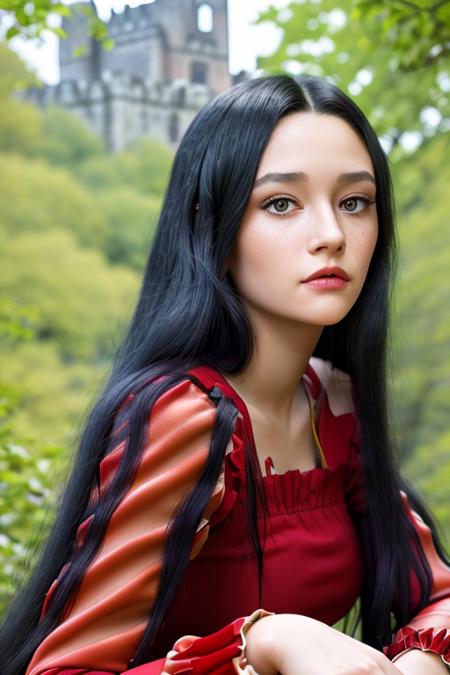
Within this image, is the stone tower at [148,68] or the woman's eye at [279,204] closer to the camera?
the woman's eye at [279,204]

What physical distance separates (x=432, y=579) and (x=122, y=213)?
5.10m

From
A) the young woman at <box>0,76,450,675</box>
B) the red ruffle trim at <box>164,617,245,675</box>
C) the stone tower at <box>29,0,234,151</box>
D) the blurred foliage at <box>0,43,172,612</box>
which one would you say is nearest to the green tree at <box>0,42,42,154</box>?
the blurred foliage at <box>0,43,172,612</box>

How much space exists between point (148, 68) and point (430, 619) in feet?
9.15

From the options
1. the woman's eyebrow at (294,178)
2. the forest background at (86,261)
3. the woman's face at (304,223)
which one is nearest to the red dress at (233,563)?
the woman's face at (304,223)

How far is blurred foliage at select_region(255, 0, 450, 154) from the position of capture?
3123 mm

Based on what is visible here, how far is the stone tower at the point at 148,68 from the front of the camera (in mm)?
3246

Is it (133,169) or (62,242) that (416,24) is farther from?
(62,242)

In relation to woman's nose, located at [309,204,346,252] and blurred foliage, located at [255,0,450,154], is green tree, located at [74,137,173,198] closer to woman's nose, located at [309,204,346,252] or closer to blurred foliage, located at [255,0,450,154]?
blurred foliage, located at [255,0,450,154]

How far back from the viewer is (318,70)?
3738 millimetres

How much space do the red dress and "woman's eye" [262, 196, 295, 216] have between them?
25 cm

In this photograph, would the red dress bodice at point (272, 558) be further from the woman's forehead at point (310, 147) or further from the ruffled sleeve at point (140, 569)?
the woman's forehead at point (310, 147)

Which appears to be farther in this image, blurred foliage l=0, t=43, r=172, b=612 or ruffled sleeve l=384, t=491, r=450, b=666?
blurred foliage l=0, t=43, r=172, b=612

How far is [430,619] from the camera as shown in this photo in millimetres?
1539

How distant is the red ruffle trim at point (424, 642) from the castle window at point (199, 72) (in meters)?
2.50
